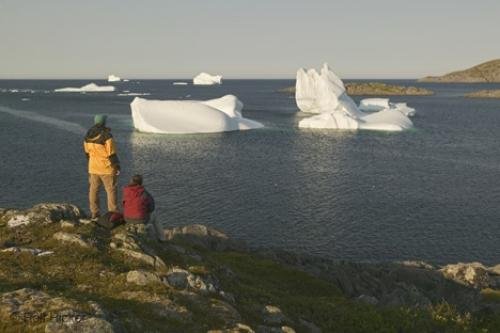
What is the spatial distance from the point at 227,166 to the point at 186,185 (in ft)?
33.7

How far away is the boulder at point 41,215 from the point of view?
12.8 m

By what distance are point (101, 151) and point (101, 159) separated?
0.25 meters

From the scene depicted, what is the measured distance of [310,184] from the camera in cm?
4756

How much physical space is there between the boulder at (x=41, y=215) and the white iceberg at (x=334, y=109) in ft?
265

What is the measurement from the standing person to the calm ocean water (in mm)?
19129

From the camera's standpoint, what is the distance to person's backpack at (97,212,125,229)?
513 inches

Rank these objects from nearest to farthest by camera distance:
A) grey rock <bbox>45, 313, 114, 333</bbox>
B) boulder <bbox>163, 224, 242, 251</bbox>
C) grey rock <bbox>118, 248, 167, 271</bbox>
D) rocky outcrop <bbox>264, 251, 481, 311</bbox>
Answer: grey rock <bbox>45, 313, 114, 333</bbox>, grey rock <bbox>118, 248, 167, 271</bbox>, rocky outcrop <bbox>264, 251, 481, 311</bbox>, boulder <bbox>163, 224, 242, 251</bbox>

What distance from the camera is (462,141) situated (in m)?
77.6

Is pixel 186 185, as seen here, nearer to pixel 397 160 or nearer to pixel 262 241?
pixel 262 241

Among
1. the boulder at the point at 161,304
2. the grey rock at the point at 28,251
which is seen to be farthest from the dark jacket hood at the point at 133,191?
the boulder at the point at 161,304

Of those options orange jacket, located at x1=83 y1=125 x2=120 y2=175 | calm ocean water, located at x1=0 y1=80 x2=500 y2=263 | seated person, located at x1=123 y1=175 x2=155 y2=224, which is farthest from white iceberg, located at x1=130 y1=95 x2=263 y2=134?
seated person, located at x1=123 y1=175 x2=155 y2=224

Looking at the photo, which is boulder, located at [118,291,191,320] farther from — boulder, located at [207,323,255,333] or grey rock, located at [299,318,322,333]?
grey rock, located at [299,318,322,333]

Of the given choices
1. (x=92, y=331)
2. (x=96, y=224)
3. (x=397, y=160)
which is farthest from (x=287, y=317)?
(x=397, y=160)

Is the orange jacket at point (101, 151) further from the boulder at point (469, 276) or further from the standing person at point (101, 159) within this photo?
the boulder at point (469, 276)
